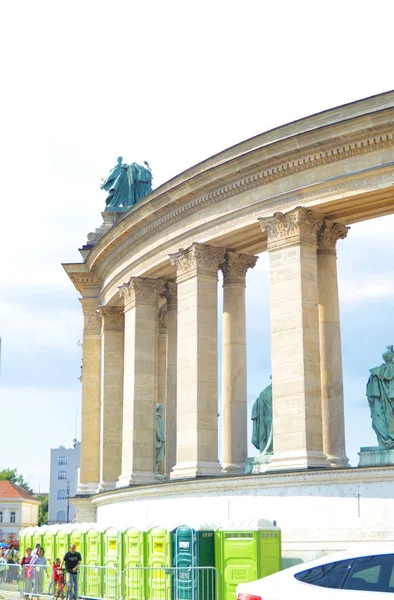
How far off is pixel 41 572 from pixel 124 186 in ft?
85.0

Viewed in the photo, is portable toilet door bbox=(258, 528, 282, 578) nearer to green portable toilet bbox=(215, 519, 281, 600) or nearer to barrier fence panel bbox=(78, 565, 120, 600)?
green portable toilet bbox=(215, 519, 281, 600)

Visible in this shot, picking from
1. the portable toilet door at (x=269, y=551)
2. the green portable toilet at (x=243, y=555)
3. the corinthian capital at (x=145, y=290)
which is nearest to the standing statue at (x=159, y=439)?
the corinthian capital at (x=145, y=290)

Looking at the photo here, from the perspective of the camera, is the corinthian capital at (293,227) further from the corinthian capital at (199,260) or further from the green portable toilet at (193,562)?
the green portable toilet at (193,562)

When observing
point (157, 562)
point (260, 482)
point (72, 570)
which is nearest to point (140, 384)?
point (260, 482)

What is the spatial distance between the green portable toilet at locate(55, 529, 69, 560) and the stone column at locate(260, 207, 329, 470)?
35.2 feet

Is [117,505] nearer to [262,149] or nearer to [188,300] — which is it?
[188,300]

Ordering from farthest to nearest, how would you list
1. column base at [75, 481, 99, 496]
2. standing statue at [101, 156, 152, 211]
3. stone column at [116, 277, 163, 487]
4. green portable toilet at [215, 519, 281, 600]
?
standing statue at [101, 156, 152, 211] → column base at [75, 481, 99, 496] → stone column at [116, 277, 163, 487] → green portable toilet at [215, 519, 281, 600]

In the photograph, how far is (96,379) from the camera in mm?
55438

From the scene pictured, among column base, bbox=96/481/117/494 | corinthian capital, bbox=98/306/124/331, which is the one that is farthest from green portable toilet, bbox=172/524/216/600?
corinthian capital, bbox=98/306/124/331

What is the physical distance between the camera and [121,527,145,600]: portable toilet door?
1257 inches

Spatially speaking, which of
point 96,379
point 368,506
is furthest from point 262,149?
point 96,379

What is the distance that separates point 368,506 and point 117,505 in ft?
61.4

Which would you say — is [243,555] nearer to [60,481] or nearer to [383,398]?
[383,398]

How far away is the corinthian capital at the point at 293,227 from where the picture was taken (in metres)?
35.9
